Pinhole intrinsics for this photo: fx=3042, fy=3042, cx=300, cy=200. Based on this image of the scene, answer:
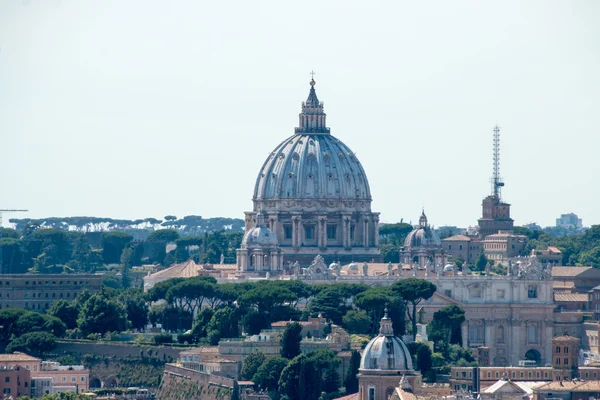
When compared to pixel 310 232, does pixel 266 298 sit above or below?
below

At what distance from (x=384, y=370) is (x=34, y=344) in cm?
2860

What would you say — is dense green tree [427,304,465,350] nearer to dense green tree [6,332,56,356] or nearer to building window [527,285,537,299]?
building window [527,285,537,299]

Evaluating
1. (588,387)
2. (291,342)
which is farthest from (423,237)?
(588,387)

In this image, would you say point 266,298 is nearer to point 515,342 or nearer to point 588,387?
point 515,342

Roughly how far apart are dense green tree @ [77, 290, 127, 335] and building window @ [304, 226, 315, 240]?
36.6 metres

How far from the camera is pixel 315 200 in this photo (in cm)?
18438

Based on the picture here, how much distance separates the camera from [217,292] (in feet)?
505

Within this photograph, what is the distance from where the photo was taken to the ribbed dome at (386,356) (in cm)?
11538

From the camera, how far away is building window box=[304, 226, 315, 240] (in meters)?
185

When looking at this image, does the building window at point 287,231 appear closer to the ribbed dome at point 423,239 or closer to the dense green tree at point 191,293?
the ribbed dome at point 423,239

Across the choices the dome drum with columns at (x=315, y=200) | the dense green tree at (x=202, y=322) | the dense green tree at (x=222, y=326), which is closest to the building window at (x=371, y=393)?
the dense green tree at (x=222, y=326)

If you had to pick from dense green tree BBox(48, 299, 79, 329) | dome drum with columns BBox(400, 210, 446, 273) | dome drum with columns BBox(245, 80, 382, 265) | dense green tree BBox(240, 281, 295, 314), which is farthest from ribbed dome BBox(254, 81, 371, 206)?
dense green tree BBox(240, 281, 295, 314)

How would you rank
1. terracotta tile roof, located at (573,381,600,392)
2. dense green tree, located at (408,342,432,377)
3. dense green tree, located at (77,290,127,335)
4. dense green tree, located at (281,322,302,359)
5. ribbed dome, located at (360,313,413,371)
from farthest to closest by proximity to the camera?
1. dense green tree, located at (77,290,127,335)
2. dense green tree, located at (408,342,432,377)
3. dense green tree, located at (281,322,302,359)
4. ribbed dome, located at (360,313,413,371)
5. terracotta tile roof, located at (573,381,600,392)

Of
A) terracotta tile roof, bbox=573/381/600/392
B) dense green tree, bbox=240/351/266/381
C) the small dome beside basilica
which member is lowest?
terracotta tile roof, bbox=573/381/600/392
